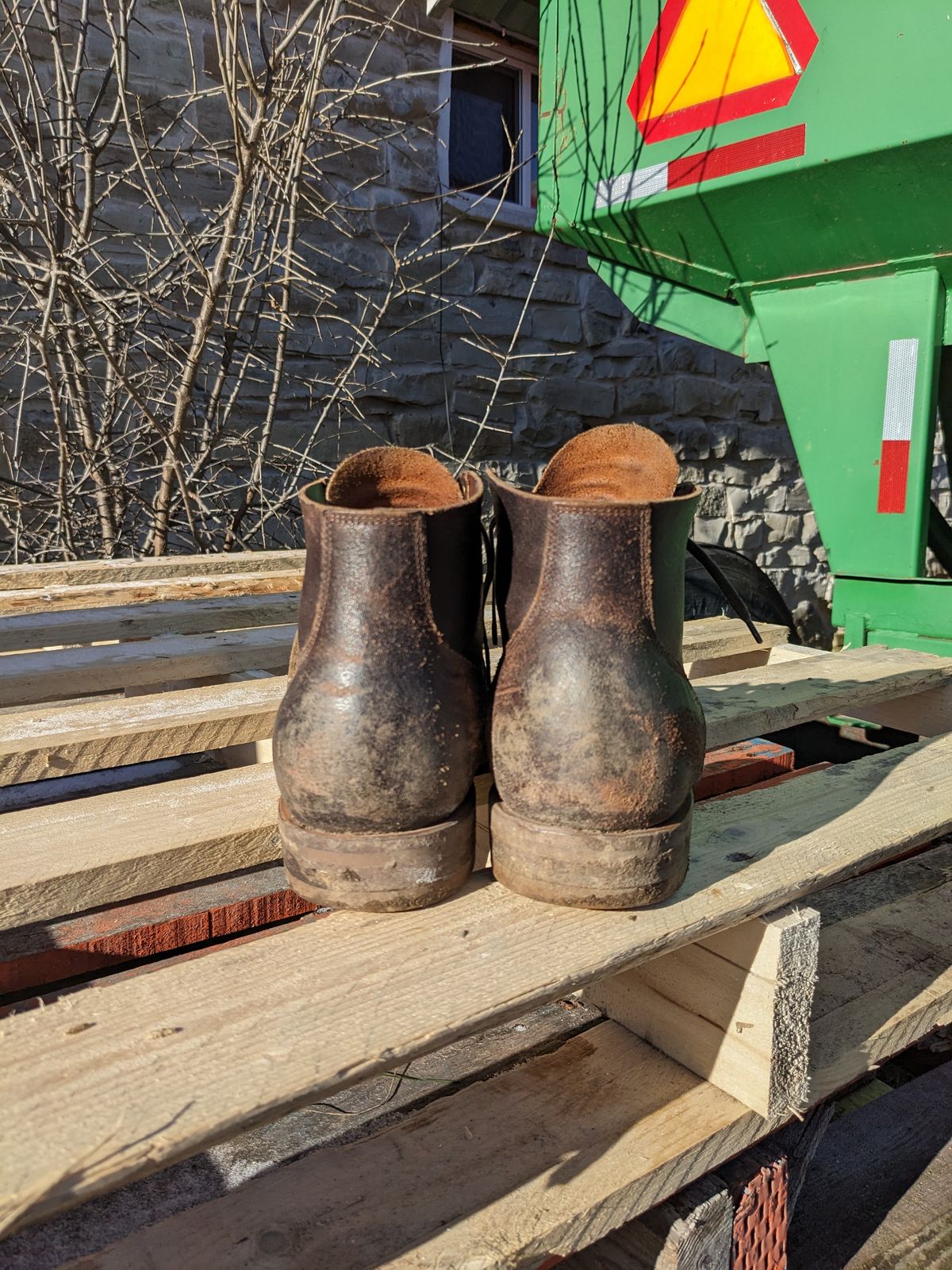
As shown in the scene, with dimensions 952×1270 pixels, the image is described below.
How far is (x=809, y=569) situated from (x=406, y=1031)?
5.72 metres

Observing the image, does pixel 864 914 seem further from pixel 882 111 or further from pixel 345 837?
pixel 882 111

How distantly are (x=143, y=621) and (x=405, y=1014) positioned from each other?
126cm

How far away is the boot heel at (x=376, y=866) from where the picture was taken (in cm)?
88

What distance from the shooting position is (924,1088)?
1.80m

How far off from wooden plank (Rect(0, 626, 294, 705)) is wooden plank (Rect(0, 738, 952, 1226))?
1.56ft

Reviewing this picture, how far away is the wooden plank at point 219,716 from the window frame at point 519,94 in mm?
3241

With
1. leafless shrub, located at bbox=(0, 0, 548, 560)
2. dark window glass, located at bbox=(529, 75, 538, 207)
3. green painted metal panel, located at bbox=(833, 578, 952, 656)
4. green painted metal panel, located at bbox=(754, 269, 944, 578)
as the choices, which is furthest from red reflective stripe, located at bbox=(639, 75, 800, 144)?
dark window glass, located at bbox=(529, 75, 538, 207)

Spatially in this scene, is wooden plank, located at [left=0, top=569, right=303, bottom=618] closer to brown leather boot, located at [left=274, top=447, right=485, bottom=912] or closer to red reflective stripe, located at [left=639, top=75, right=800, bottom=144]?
brown leather boot, located at [left=274, top=447, right=485, bottom=912]

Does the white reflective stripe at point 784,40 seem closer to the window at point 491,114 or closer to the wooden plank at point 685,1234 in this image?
the wooden plank at point 685,1234

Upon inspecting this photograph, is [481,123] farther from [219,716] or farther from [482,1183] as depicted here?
[482,1183]

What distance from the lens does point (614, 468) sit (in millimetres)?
1062

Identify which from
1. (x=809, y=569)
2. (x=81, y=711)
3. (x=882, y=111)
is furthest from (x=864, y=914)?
(x=809, y=569)

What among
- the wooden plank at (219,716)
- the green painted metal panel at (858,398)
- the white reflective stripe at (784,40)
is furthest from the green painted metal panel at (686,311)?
the wooden plank at (219,716)

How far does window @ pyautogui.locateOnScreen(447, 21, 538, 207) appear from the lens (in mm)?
4512
